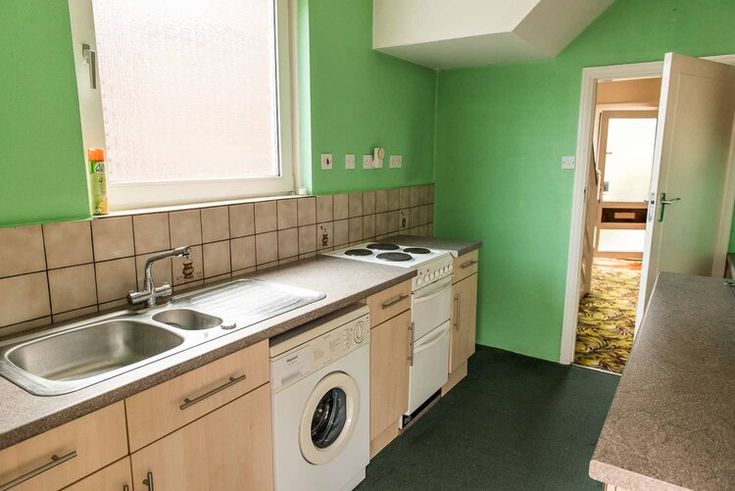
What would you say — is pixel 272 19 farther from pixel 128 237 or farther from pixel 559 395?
pixel 559 395

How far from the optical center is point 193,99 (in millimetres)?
2121

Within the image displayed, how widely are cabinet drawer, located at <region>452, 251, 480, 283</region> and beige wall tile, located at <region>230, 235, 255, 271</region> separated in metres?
1.20

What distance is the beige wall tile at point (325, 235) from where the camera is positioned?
104 inches

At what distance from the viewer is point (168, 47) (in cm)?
199

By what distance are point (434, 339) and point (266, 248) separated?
1044 millimetres

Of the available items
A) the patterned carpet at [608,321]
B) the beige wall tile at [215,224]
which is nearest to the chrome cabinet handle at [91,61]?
the beige wall tile at [215,224]

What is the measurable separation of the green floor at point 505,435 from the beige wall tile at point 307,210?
121 centimetres

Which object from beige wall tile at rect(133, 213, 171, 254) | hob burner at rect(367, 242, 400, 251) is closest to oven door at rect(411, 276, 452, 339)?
hob burner at rect(367, 242, 400, 251)

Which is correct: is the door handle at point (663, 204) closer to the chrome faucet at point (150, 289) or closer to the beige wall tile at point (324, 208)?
the beige wall tile at point (324, 208)

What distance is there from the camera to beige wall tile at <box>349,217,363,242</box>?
9.53 feet

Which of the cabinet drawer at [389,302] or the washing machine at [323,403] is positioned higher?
the cabinet drawer at [389,302]

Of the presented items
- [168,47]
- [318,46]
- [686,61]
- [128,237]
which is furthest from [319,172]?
[686,61]

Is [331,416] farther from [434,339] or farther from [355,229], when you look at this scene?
[355,229]

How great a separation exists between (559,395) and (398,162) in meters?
1.80
